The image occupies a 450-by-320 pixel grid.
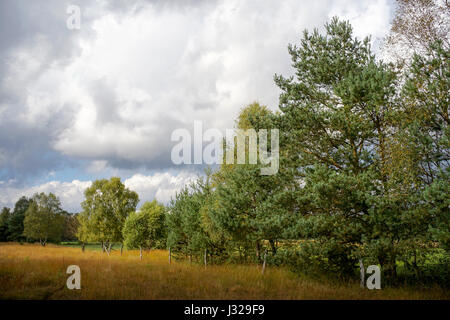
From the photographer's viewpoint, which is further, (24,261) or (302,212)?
(24,261)

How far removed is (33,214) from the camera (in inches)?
1491

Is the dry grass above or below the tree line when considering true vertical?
below

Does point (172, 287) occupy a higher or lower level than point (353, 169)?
lower

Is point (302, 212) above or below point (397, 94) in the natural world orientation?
below

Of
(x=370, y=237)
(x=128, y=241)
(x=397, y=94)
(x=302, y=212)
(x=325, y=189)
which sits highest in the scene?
(x=397, y=94)

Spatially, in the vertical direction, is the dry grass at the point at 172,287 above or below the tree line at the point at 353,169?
below
